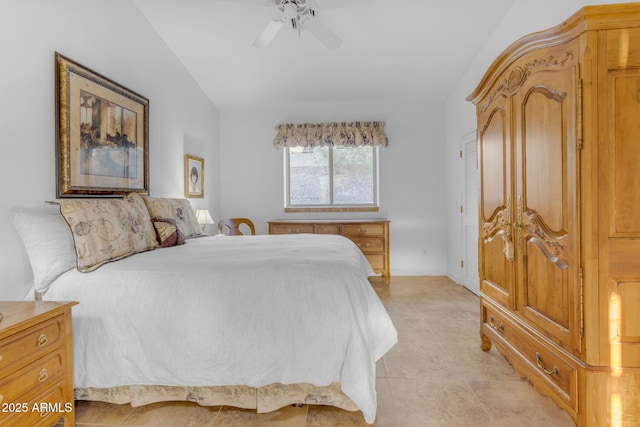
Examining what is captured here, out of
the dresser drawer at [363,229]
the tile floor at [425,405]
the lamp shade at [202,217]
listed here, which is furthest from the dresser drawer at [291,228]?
the tile floor at [425,405]

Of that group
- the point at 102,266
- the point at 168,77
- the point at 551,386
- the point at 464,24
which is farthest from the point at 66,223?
the point at 464,24

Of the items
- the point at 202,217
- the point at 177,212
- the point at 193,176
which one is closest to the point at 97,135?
the point at 177,212

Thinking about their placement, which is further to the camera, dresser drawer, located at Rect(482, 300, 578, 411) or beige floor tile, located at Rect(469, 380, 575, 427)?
beige floor tile, located at Rect(469, 380, 575, 427)

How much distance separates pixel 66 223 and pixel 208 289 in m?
0.99

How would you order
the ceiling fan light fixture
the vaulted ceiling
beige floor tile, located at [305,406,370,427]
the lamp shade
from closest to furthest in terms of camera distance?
beige floor tile, located at [305,406,370,427] < the ceiling fan light fixture < the vaulted ceiling < the lamp shade

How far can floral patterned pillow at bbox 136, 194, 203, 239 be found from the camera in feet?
9.11

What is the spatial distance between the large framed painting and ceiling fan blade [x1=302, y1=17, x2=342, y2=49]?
5.43ft

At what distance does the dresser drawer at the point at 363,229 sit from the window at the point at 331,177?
1.95 ft

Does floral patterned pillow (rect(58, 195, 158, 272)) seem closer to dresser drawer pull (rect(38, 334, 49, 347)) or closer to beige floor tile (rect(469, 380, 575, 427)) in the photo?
dresser drawer pull (rect(38, 334, 49, 347))

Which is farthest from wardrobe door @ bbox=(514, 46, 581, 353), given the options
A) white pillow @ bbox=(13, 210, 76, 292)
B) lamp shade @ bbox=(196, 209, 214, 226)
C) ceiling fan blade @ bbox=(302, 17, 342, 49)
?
lamp shade @ bbox=(196, 209, 214, 226)

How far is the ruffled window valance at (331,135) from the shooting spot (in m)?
4.83

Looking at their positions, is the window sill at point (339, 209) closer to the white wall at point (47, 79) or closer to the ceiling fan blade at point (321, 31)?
the white wall at point (47, 79)

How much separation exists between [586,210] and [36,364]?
237 cm

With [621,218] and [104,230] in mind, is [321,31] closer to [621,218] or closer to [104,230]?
[104,230]
